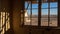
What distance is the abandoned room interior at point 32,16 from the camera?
214 inches

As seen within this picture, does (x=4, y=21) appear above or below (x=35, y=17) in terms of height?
below

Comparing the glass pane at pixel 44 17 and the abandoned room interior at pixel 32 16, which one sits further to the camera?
the glass pane at pixel 44 17

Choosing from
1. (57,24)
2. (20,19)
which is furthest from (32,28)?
(57,24)

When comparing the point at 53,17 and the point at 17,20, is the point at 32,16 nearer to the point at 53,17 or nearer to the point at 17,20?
the point at 17,20

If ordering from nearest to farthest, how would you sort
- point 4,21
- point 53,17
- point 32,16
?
point 4,21, point 53,17, point 32,16

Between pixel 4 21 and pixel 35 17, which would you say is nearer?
pixel 4 21

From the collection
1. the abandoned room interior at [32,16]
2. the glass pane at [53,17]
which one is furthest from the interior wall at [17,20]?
the glass pane at [53,17]

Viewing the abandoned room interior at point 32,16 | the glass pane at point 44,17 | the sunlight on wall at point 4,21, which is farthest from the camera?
the glass pane at point 44,17

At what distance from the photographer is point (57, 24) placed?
5.43m

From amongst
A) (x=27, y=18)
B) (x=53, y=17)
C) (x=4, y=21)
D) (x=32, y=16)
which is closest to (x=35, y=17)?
(x=32, y=16)

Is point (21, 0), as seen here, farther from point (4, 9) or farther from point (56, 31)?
point (56, 31)

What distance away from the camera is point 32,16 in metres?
5.63

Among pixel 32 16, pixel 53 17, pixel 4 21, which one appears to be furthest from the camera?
pixel 32 16

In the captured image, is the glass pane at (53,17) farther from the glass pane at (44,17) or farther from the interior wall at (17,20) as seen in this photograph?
the interior wall at (17,20)
